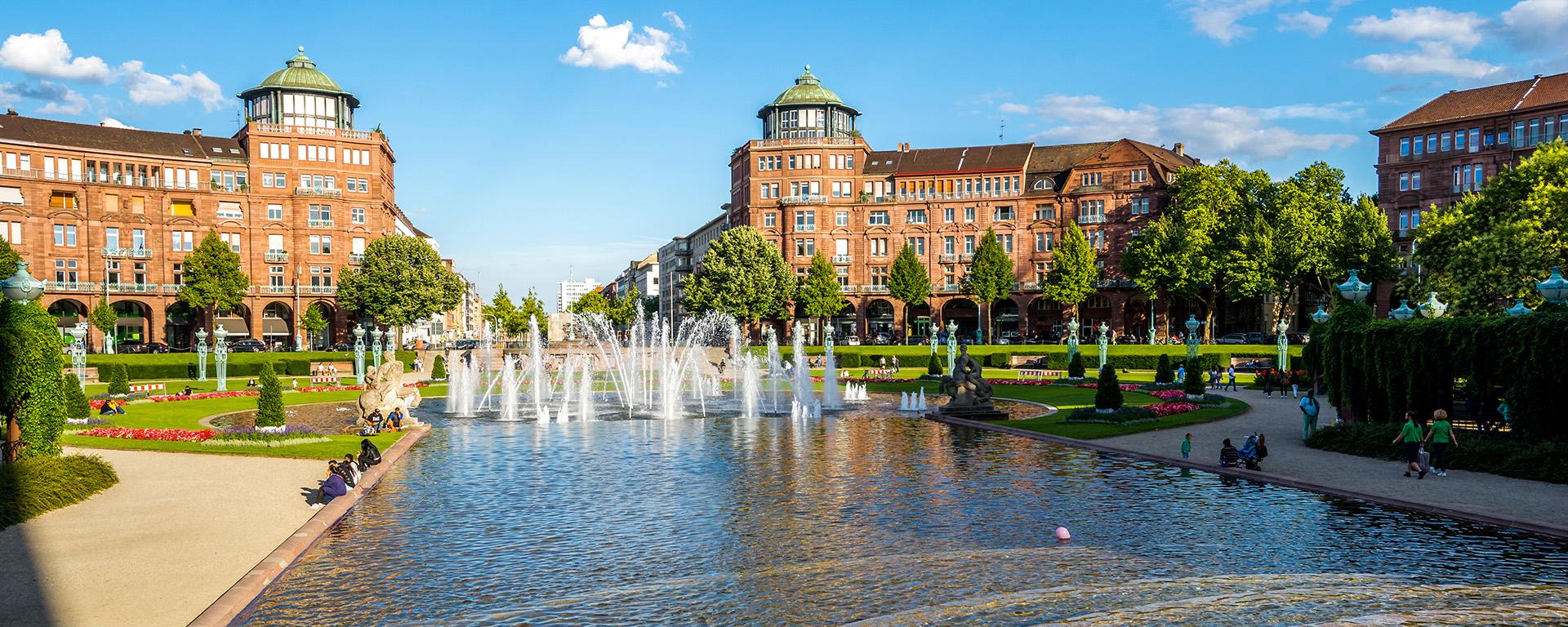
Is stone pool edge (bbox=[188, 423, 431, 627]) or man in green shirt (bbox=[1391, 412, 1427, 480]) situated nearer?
stone pool edge (bbox=[188, 423, 431, 627])

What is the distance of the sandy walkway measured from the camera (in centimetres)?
1311

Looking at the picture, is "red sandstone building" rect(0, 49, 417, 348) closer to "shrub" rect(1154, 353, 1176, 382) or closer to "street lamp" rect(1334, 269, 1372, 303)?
"shrub" rect(1154, 353, 1176, 382)

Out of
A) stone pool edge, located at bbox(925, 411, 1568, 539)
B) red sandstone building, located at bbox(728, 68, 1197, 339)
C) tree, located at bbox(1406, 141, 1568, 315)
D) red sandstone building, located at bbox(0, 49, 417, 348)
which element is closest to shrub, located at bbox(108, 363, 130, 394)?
stone pool edge, located at bbox(925, 411, 1568, 539)

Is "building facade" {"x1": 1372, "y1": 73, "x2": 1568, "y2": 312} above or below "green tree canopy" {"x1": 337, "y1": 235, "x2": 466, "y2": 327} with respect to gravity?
above

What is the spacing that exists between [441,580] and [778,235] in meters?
92.8

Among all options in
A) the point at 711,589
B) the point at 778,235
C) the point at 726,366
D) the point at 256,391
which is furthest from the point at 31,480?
the point at 778,235

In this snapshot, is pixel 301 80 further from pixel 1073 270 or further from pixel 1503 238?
pixel 1503 238

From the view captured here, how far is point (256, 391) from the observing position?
171 ft

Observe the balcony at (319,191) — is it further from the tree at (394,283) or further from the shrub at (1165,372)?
the shrub at (1165,372)

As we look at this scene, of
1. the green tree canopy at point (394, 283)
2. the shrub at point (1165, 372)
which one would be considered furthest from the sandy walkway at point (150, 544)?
the green tree canopy at point (394, 283)

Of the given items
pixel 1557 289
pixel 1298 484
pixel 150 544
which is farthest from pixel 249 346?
pixel 1557 289

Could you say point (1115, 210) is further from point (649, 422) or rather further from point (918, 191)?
point (649, 422)

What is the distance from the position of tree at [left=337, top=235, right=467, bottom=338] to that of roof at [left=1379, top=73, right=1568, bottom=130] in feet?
275

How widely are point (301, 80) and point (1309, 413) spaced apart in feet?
314
